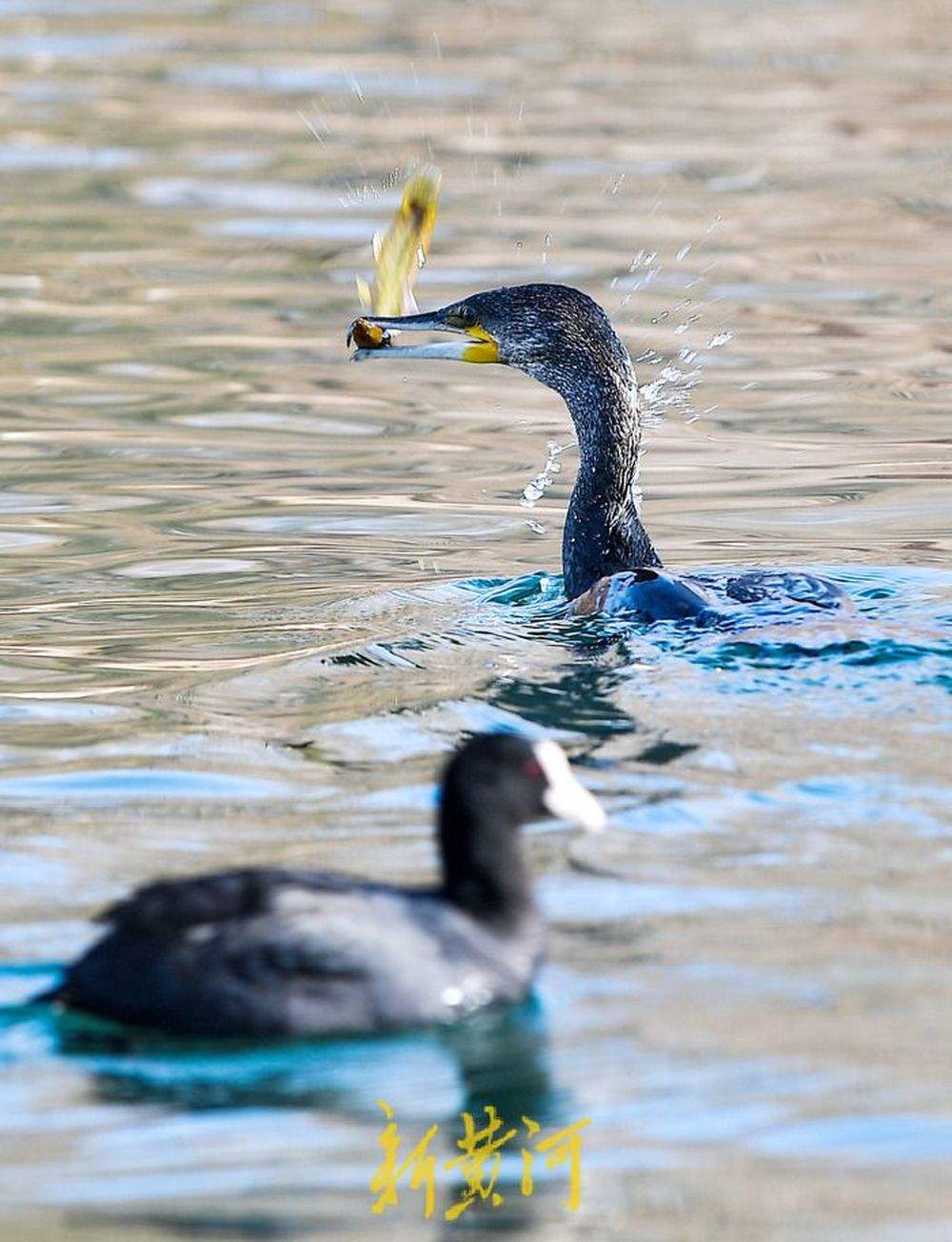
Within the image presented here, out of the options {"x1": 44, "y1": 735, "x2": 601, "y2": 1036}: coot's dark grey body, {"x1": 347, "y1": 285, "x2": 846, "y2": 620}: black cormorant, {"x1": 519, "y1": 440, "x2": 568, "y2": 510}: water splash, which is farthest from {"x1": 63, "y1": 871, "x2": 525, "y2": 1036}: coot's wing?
{"x1": 519, "y1": 440, "x2": 568, "y2": 510}: water splash

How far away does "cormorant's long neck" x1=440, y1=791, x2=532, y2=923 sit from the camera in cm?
536

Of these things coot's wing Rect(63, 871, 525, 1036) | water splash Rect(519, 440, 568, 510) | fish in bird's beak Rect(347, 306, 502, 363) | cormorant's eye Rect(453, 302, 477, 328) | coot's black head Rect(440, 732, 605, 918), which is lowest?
coot's wing Rect(63, 871, 525, 1036)

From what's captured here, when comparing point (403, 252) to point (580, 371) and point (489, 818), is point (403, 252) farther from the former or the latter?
point (489, 818)

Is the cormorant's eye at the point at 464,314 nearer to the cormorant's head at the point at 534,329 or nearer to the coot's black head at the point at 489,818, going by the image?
the cormorant's head at the point at 534,329

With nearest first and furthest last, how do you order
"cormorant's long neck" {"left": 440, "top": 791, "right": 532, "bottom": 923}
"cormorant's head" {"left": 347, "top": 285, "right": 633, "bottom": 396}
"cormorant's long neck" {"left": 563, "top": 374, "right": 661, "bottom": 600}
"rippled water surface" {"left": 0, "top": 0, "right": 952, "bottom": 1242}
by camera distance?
"rippled water surface" {"left": 0, "top": 0, "right": 952, "bottom": 1242}, "cormorant's long neck" {"left": 440, "top": 791, "right": 532, "bottom": 923}, "cormorant's long neck" {"left": 563, "top": 374, "right": 661, "bottom": 600}, "cormorant's head" {"left": 347, "top": 285, "right": 633, "bottom": 396}

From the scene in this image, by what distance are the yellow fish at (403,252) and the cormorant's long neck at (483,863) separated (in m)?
4.37

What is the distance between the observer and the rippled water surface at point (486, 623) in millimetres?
4844

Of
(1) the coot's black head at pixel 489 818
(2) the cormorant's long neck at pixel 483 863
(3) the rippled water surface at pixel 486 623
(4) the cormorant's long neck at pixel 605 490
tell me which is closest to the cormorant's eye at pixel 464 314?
(4) the cormorant's long neck at pixel 605 490

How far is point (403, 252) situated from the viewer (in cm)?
958

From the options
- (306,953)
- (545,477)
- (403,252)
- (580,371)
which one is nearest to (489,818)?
(306,953)

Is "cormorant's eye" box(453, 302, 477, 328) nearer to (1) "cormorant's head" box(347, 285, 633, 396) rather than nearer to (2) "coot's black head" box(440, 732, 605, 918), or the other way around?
(1) "cormorant's head" box(347, 285, 633, 396)

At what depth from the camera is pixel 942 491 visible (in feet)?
36.5

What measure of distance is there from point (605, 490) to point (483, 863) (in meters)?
4.30

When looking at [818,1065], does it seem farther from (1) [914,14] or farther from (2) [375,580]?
(1) [914,14]
